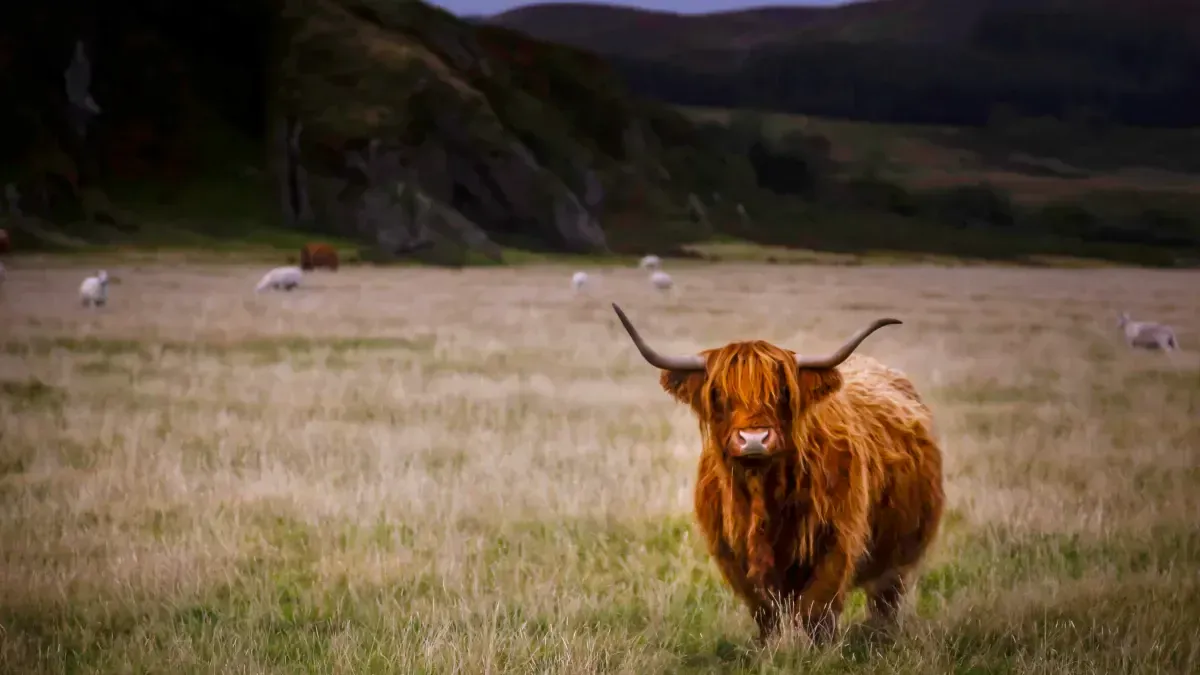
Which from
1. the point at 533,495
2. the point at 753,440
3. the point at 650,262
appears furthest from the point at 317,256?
the point at 753,440

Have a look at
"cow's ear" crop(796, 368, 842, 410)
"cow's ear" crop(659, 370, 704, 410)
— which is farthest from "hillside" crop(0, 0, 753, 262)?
"cow's ear" crop(796, 368, 842, 410)

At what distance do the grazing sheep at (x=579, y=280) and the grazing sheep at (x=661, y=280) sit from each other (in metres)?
1.65

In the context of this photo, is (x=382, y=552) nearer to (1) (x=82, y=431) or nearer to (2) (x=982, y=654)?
(2) (x=982, y=654)

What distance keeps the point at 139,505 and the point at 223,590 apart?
4.54 feet

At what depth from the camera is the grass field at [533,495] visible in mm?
3465

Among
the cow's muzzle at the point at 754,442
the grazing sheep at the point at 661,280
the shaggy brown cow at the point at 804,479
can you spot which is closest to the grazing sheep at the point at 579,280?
the grazing sheep at the point at 661,280

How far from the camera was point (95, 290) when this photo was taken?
36.5ft

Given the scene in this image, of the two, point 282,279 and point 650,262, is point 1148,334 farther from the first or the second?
point 282,279

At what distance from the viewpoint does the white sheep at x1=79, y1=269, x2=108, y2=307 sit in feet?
32.2

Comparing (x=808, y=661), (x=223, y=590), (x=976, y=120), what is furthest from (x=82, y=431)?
(x=976, y=120)

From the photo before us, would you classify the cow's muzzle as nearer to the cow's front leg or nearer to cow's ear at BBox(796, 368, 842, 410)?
cow's ear at BBox(796, 368, 842, 410)

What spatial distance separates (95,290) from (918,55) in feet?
30.5

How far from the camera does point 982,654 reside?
11.1 ft

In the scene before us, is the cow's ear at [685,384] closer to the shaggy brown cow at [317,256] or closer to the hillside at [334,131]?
the hillside at [334,131]
